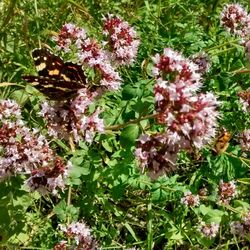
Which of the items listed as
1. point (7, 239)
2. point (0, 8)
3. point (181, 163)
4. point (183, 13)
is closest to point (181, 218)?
point (181, 163)

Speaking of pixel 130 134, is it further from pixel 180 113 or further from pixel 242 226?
pixel 242 226

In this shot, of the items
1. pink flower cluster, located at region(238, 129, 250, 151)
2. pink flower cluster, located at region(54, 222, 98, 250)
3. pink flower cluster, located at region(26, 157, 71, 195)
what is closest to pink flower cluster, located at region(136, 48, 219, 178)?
pink flower cluster, located at region(26, 157, 71, 195)

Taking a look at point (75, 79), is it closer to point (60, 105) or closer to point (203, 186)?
point (60, 105)

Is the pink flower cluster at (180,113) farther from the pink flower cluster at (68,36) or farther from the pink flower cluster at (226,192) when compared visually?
the pink flower cluster at (226,192)

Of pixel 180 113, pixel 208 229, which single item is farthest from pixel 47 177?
pixel 208 229

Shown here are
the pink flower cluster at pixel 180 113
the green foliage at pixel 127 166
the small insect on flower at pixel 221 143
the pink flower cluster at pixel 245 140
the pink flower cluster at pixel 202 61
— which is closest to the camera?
the pink flower cluster at pixel 180 113

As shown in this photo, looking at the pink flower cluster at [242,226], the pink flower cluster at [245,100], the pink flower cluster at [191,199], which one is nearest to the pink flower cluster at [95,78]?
the pink flower cluster at [245,100]

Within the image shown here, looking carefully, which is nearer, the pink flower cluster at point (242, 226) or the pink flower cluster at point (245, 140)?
the pink flower cluster at point (242, 226)
